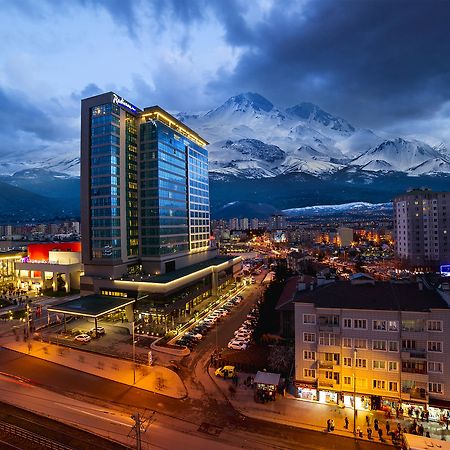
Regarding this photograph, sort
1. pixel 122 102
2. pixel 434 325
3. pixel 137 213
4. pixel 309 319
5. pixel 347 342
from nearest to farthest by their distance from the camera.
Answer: pixel 434 325 < pixel 347 342 < pixel 309 319 < pixel 122 102 < pixel 137 213

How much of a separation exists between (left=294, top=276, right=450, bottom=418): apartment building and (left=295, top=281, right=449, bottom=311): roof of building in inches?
3.4

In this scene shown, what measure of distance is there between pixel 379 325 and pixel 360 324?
158cm

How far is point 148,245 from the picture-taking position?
216 ft

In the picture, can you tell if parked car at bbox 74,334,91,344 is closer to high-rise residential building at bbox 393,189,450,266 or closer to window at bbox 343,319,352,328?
window at bbox 343,319,352,328

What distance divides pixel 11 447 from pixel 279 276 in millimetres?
52456

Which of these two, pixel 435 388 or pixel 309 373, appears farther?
pixel 309 373

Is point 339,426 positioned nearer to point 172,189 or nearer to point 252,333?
point 252,333

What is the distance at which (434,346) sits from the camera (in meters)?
28.3

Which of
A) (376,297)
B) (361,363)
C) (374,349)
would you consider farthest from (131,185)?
(374,349)

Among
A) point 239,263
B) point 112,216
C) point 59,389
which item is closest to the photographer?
point 59,389

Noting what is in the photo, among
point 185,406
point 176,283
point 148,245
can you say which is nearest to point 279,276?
point 176,283

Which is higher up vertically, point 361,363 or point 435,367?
point 435,367

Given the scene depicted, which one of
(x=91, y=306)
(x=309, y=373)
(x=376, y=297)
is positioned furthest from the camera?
(x=91, y=306)

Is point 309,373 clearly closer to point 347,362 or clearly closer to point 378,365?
point 347,362
